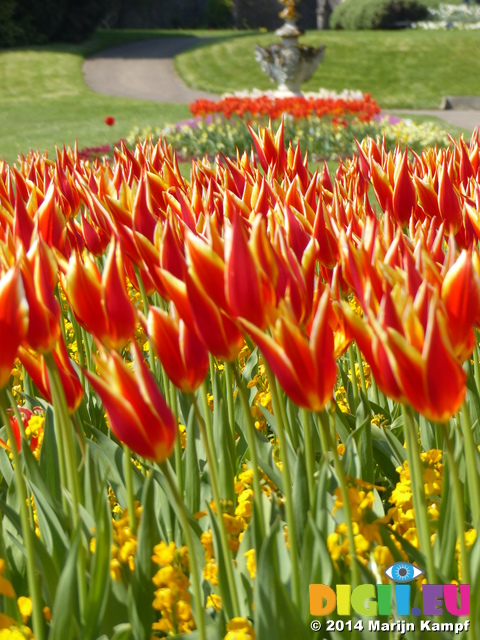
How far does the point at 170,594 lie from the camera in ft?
Answer: 5.41

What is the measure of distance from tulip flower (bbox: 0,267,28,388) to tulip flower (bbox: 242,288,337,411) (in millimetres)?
394

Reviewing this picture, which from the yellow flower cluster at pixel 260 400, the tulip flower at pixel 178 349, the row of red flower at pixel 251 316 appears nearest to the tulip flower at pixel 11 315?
the row of red flower at pixel 251 316

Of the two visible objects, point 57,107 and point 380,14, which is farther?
point 380,14

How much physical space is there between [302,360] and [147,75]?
33110 mm

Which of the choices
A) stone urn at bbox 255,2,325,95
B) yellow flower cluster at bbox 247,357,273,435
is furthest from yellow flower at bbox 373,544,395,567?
stone urn at bbox 255,2,325,95

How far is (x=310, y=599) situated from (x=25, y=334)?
0.74 metres

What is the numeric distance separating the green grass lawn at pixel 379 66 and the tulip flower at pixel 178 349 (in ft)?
87.9

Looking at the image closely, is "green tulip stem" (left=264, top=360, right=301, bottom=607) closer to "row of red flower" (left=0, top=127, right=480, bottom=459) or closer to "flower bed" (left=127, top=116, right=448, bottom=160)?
"row of red flower" (left=0, top=127, right=480, bottom=459)

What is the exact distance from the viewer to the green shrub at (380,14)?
44.2m

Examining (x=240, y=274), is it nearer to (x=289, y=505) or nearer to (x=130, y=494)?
(x=289, y=505)

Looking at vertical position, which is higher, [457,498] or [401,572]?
[457,498]

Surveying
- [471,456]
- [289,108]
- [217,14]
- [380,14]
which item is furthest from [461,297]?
[217,14]

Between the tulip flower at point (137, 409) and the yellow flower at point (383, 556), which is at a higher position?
the tulip flower at point (137, 409)

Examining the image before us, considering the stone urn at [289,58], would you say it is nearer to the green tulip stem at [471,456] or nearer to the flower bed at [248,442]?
the flower bed at [248,442]
